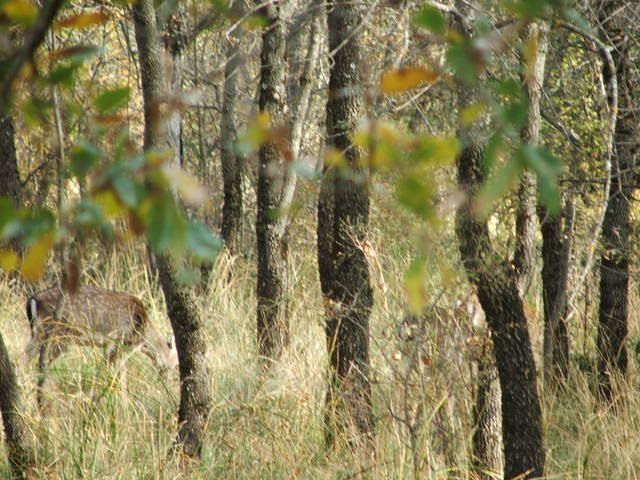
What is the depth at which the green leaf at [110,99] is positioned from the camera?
1439mm

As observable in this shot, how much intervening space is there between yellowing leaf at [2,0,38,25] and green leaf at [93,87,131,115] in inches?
5.2

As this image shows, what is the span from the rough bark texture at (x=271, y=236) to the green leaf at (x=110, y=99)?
6.67m

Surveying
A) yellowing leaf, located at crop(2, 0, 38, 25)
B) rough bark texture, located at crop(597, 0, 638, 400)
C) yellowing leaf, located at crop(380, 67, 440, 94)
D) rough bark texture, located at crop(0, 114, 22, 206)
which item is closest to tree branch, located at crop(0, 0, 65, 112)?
yellowing leaf, located at crop(2, 0, 38, 25)

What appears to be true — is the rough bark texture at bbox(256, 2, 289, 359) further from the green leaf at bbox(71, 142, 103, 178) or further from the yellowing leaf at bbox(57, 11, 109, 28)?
the green leaf at bbox(71, 142, 103, 178)

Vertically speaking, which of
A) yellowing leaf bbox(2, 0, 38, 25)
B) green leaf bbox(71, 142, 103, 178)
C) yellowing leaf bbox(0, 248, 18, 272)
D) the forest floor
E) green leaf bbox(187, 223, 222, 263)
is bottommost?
the forest floor

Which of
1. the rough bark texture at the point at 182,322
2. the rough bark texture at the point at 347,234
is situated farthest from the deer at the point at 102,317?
the rough bark texture at the point at 182,322

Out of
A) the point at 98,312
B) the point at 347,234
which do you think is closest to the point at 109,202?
the point at 347,234

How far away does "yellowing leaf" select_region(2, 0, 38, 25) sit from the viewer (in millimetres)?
1418

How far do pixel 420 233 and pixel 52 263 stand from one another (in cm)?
1107

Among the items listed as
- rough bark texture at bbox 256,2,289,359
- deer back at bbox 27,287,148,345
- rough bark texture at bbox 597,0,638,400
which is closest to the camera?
rough bark texture at bbox 597,0,638,400

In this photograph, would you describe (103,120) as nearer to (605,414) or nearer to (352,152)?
(352,152)

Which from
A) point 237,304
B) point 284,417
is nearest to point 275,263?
point 237,304

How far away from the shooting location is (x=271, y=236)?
877 centimetres

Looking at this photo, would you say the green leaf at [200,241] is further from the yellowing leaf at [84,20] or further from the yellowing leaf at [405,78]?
the yellowing leaf at [84,20]
